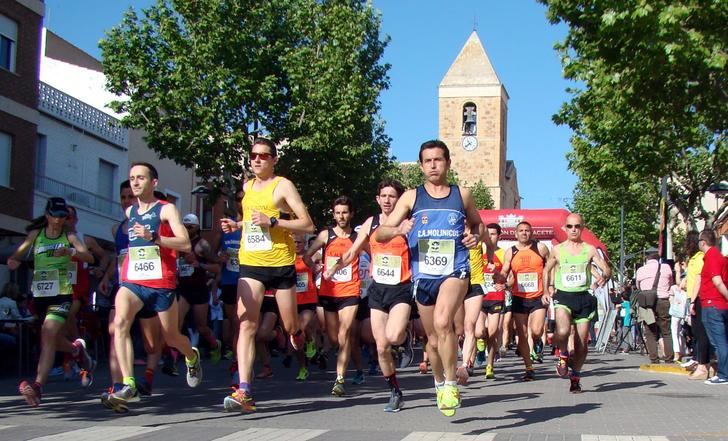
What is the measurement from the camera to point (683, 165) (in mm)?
37062

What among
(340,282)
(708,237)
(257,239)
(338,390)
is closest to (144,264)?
(257,239)

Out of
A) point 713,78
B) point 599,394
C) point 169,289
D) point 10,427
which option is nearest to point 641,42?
point 713,78

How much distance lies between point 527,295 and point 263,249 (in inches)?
228

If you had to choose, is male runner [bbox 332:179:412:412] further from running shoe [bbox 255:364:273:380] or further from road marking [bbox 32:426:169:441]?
running shoe [bbox 255:364:273:380]

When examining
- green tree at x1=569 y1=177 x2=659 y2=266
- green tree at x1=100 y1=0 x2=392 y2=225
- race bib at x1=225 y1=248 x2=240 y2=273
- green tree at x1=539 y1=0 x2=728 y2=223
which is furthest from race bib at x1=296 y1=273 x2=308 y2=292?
green tree at x1=569 y1=177 x2=659 y2=266

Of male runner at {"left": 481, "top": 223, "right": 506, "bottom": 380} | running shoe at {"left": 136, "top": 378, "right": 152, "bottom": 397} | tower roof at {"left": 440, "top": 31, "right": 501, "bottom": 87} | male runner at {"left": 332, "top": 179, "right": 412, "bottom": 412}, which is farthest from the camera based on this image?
tower roof at {"left": 440, "top": 31, "right": 501, "bottom": 87}

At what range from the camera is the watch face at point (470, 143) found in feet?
415

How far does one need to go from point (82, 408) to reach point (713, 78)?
11.8 m

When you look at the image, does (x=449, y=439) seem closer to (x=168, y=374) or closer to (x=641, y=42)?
(x=168, y=374)

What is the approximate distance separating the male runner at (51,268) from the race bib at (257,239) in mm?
Result: 2135

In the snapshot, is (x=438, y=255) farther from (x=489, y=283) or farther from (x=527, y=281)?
(x=489, y=283)

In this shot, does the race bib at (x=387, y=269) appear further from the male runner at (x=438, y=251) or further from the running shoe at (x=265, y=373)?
the running shoe at (x=265, y=373)

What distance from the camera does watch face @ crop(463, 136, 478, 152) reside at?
4980 inches

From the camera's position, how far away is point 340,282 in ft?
39.6
